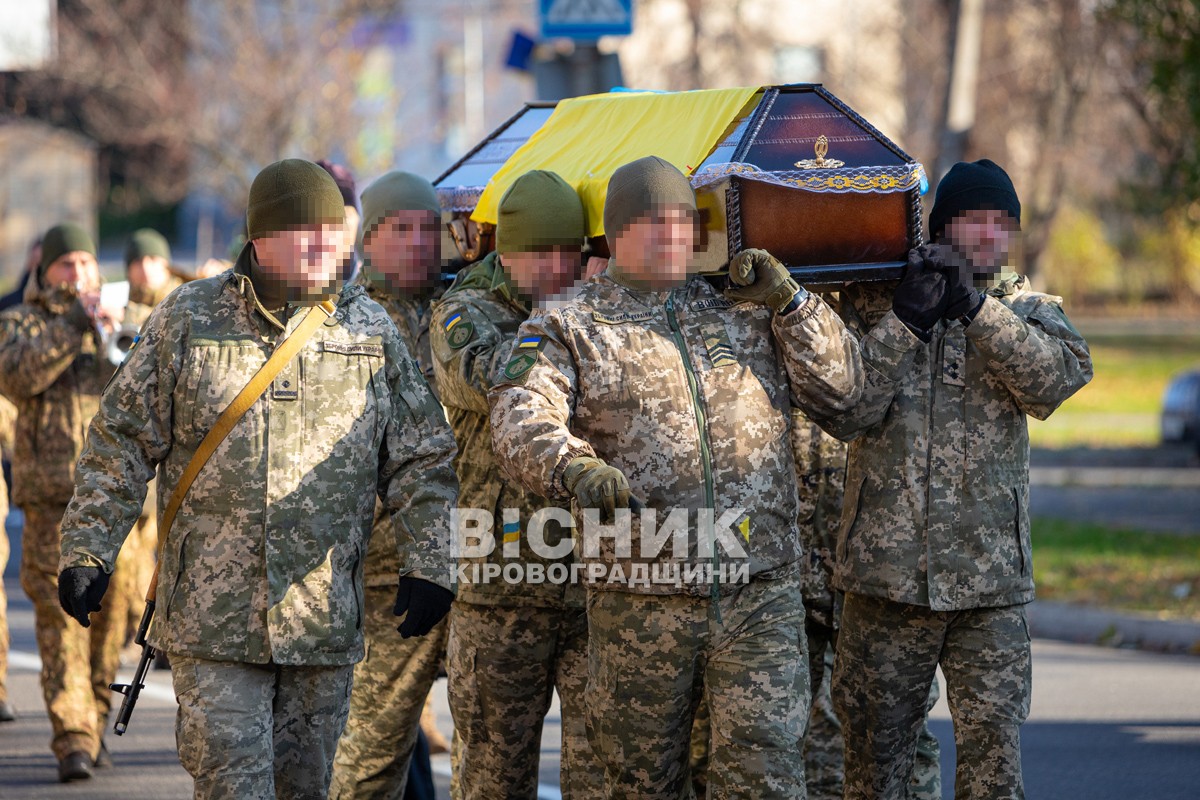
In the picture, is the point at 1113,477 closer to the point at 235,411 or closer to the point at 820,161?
the point at 820,161

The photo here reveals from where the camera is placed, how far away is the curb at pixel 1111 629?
9.02 metres

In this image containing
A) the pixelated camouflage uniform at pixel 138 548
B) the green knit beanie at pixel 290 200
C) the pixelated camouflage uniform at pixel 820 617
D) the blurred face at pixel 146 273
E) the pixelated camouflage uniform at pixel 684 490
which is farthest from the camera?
the blurred face at pixel 146 273

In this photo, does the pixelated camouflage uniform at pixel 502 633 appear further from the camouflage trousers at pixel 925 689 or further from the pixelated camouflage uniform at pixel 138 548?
the pixelated camouflage uniform at pixel 138 548

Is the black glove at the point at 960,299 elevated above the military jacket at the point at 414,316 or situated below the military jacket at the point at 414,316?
above

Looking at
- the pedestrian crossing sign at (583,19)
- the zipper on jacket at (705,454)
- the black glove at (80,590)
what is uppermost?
the pedestrian crossing sign at (583,19)

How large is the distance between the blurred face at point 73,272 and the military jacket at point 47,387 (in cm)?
10

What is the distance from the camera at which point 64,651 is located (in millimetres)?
6891

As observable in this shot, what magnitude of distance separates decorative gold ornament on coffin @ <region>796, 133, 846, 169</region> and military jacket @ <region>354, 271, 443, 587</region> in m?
1.62

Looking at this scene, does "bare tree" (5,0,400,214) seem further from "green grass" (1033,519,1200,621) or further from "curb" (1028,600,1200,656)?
"curb" (1028,600,1200,656)

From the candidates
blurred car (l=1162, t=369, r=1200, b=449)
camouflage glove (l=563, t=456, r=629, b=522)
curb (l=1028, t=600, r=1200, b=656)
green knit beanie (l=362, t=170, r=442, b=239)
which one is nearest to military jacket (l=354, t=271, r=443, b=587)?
green knit beanie (l=362, t=170, r=442, b=239)

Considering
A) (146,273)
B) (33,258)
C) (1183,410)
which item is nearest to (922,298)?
(146,273)

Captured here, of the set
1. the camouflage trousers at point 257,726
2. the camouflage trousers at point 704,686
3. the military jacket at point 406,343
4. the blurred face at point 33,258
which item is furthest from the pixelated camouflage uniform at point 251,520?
the blurred face at point 33,258

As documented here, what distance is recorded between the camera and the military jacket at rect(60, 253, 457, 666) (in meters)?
4.24

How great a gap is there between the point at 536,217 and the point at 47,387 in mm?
3298
